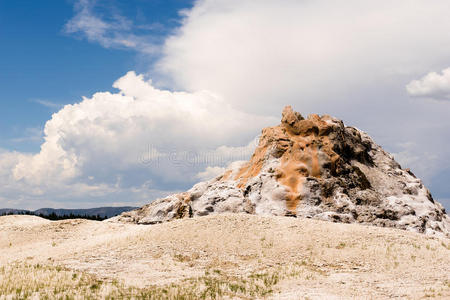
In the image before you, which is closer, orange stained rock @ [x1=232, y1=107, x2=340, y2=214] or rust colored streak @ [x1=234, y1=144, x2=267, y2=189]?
orange stained rock @ [x1=232, y1=107, x2=340, y2=214]

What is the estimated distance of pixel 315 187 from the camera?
167 feet

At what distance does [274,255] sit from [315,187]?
806 inches

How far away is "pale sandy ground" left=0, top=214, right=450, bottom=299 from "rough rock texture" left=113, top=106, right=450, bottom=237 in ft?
36.6

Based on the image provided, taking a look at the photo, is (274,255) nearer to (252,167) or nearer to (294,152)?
(294,152)

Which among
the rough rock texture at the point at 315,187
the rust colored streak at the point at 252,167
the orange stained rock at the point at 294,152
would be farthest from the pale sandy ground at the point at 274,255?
the rust colored streak at the point at 252,167

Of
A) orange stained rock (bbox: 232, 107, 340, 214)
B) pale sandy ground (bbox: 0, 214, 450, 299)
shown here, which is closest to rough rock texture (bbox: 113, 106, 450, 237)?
orange stained rock (bbox: 232, 107, 340, 214)

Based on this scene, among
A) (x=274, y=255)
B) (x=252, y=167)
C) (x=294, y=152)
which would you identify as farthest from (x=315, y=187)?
(x=274, y=255)

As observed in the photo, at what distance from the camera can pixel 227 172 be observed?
63.3 metres

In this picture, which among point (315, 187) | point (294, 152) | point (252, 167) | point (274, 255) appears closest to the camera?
point (274, 255)

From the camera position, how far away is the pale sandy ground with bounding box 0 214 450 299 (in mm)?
24281

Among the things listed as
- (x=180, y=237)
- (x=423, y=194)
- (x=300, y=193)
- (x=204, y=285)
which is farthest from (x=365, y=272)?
(x=423, y=194)

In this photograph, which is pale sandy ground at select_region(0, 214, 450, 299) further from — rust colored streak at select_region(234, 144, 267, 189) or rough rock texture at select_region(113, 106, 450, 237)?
rust colored streak at select_region(234, 144, 267, 189)

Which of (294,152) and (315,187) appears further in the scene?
(294,152)

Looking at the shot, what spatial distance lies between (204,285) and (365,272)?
38.9 ft
